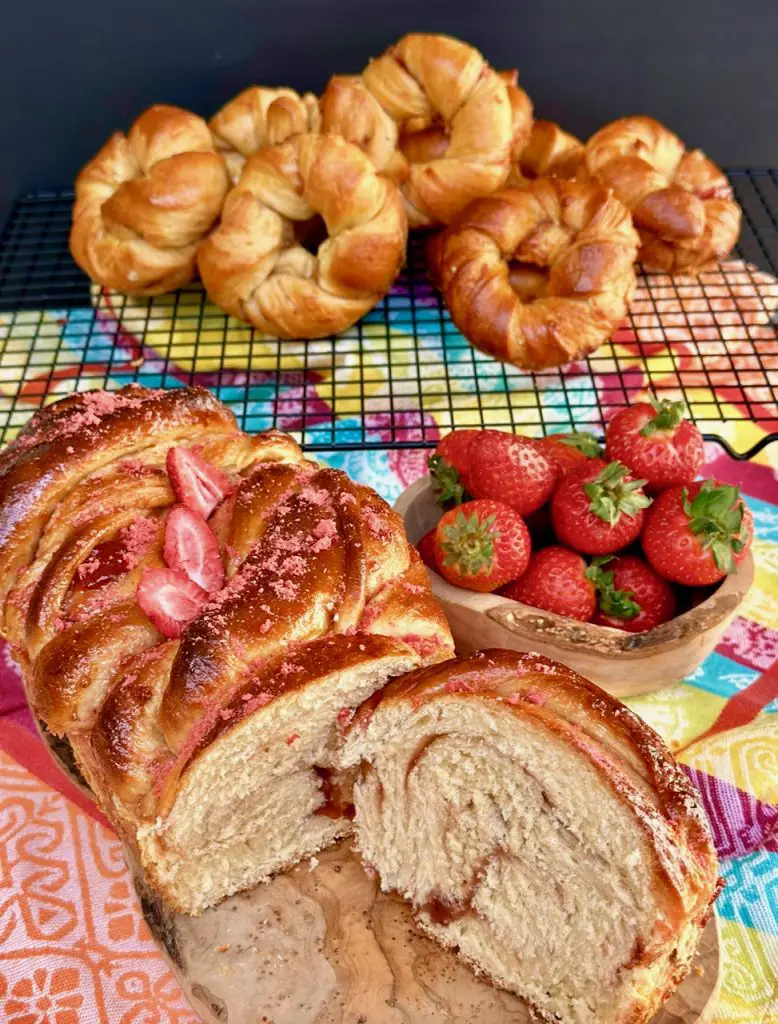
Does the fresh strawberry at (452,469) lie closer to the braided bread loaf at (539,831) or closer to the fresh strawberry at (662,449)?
the fresh strawberry at (662,449)

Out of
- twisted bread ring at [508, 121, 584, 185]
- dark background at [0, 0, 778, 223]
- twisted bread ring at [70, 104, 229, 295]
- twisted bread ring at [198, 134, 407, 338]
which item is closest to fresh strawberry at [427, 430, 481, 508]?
twisted bread ring at [198, 134, 407, 338]

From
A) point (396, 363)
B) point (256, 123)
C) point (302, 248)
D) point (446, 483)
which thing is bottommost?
point (396, 363)

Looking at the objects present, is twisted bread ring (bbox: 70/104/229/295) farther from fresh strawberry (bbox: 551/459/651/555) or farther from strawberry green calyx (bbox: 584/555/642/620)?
strawberry green calyx (bbox: 584/555/642/620)

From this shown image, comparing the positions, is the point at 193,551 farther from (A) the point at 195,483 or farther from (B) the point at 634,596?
(B) the point at 634,596

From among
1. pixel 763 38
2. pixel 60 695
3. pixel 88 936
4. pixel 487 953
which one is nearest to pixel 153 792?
pixel 60 695

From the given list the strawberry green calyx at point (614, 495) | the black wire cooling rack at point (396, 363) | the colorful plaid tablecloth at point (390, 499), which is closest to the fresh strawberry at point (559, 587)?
the strawberry green calyx at point (614, 495)

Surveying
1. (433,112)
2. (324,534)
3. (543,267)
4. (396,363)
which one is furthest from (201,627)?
(433,112)
